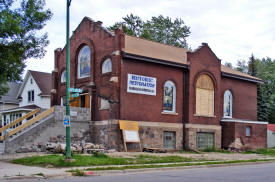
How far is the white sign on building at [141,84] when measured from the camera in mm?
28027

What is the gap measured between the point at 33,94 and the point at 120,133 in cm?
2367

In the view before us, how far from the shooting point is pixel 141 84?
1126 inches

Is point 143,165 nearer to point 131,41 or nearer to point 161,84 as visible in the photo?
point 161,84

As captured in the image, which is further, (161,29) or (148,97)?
(161,29)

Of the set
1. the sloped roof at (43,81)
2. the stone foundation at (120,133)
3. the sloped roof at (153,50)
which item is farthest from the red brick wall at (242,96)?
the sloped roof at (43,81)

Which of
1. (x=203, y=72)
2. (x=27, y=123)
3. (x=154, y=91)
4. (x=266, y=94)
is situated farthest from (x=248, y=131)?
(x=266, y=94)

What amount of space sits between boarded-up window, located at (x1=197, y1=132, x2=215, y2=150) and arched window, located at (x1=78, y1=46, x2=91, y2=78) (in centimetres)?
1028

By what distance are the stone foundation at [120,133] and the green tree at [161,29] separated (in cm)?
2707

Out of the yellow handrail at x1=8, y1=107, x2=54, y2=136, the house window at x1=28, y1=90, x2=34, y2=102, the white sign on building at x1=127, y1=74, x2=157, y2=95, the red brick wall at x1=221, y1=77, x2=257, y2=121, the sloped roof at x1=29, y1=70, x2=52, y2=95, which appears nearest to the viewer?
the yellow handrail at x1=8, y1=107, x2=54, y2=136

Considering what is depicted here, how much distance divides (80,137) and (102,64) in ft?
18.5

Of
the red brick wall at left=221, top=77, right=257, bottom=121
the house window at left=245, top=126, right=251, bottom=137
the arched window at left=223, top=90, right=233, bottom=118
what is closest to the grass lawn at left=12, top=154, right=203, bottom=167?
the house window at left=245, top=126, right=251, bottom=137

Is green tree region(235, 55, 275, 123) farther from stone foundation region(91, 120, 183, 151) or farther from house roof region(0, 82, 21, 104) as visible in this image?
house roof region(0, 82, 21, 104)

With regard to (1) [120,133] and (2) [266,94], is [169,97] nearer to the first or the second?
(1) [120,133]

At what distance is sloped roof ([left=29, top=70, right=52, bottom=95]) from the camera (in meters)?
46.2
